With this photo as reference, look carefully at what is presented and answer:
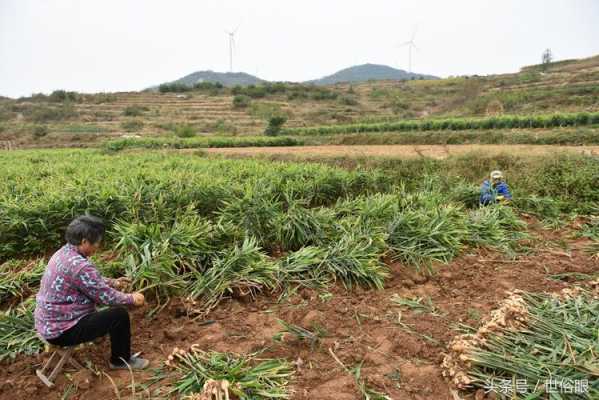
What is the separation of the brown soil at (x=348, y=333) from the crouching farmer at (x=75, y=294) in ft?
1.29

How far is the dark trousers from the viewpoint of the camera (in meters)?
2.54

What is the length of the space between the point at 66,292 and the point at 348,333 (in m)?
1.99

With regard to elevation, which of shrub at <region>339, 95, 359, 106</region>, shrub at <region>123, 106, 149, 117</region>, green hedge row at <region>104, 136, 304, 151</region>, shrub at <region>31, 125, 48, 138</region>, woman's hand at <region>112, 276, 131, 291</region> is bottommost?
woman's hand at <region>112, 276, 131, 291</region>

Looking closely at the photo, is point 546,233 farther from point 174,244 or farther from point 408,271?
point 174,244

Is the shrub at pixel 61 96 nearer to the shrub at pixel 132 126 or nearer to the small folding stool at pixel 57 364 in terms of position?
the shrub at pixel 132 126

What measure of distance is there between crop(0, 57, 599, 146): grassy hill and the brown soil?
2338cm

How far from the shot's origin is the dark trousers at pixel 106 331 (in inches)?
100

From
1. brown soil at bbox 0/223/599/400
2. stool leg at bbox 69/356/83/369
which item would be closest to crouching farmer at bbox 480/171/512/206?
brown soil at bbox 0/223/599/400

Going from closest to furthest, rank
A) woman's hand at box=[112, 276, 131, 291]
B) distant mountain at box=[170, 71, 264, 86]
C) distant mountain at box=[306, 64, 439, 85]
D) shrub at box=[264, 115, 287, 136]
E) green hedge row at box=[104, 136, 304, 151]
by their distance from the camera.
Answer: woman's hand at box=[112, 276, 131, 291], green hedge row at box=[104, 136, 304, 151], shrub at box=[264, 115, 287, 136], distant mountain at box=[170, 71, 264, 86], distant mountain at box=[306, 64, 439, 85]

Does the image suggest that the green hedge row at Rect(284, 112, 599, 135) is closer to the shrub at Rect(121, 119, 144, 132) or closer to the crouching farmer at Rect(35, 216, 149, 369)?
the shrub at Rect(121, 119, 144, 132)

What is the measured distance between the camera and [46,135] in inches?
1160

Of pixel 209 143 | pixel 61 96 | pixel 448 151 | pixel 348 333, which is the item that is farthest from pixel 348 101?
pixel 348 333

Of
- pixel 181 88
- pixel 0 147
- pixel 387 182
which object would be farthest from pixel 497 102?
pixel 181 88

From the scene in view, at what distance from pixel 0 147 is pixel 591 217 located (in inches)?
1293
